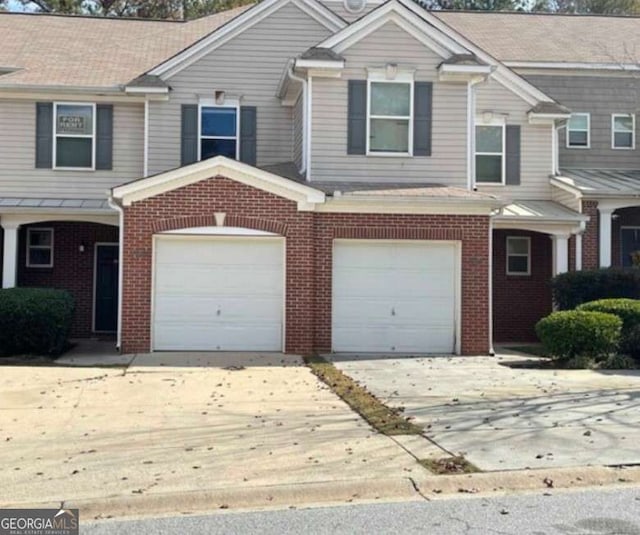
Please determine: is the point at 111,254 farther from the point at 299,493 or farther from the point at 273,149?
the point at 299,493

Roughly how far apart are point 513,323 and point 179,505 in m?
15.0

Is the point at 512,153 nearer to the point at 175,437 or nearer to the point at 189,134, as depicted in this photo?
the point at 189,134

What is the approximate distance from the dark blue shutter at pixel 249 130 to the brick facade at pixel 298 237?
157 inches

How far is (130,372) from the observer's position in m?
12.9

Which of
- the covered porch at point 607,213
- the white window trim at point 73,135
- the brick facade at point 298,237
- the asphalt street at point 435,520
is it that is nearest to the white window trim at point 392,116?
the brick facade at point 298,237

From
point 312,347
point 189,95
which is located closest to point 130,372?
point 312,347

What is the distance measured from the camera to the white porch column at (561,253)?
19.0 m

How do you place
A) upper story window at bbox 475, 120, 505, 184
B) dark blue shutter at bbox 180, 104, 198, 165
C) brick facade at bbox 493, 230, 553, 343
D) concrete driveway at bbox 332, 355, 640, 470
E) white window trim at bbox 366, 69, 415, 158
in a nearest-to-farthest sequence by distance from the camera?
1. concrete driveway at bbox 332, 355, 640, 470
2. white window trim at bbox 366, 69, 415, 158
3. dark blue shutter at bbox 180, 104, 198, 165
4. brick facade at bbox 493, 230, 553, 343
5. upper story window at bbox 475, 120, 505, 184

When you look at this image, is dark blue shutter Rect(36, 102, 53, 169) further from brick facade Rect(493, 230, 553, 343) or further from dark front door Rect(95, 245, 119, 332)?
brick facade Rect(493, 230, 553, 343)

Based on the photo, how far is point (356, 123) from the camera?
16797mm

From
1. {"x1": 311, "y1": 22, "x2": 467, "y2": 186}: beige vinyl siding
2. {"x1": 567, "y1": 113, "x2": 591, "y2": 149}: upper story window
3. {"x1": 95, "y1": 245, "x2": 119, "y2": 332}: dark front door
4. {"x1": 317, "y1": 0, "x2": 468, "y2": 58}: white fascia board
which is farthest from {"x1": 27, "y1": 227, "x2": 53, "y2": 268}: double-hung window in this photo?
{"x1": 567, "y1": 113, "x2": 591, "y2": 149}: upper story window

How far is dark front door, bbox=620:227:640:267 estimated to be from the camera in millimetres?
20906

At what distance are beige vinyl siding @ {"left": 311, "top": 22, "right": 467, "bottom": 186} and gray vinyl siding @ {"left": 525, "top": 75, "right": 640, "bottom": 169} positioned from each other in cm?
635

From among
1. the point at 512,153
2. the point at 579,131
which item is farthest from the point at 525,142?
the point at 579,131
